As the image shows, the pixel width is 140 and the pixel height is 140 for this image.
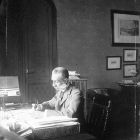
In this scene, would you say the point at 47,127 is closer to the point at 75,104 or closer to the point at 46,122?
the point at 46,122

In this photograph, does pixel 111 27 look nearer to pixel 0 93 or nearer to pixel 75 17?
pixel 75 17

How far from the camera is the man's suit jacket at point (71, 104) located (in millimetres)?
2681

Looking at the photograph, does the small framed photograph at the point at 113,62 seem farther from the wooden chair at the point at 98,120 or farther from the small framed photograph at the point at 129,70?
the wooden chair at the point at 98,120

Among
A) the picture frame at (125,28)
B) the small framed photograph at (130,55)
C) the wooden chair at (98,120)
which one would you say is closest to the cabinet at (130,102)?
the small framed photograph at (130,55)

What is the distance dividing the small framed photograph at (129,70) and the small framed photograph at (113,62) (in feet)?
0.62

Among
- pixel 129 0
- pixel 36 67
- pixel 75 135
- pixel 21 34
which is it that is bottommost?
pixel 75 135

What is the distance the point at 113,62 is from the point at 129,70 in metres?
0.51

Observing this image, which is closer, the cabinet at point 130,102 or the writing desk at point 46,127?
the writing desk at point 46,127

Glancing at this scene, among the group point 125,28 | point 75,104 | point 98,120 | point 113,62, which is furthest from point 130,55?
point 75,104

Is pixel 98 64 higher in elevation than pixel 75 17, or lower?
lower

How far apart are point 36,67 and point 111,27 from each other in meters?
2.09

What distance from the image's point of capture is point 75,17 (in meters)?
6.41

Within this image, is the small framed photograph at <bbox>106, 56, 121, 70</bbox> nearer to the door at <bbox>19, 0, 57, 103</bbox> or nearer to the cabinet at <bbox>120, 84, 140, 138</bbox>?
the cabinet at <bbox>120, 84, 140, 138</bbox>

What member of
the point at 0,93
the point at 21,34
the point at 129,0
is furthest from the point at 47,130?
the point at 129,0
